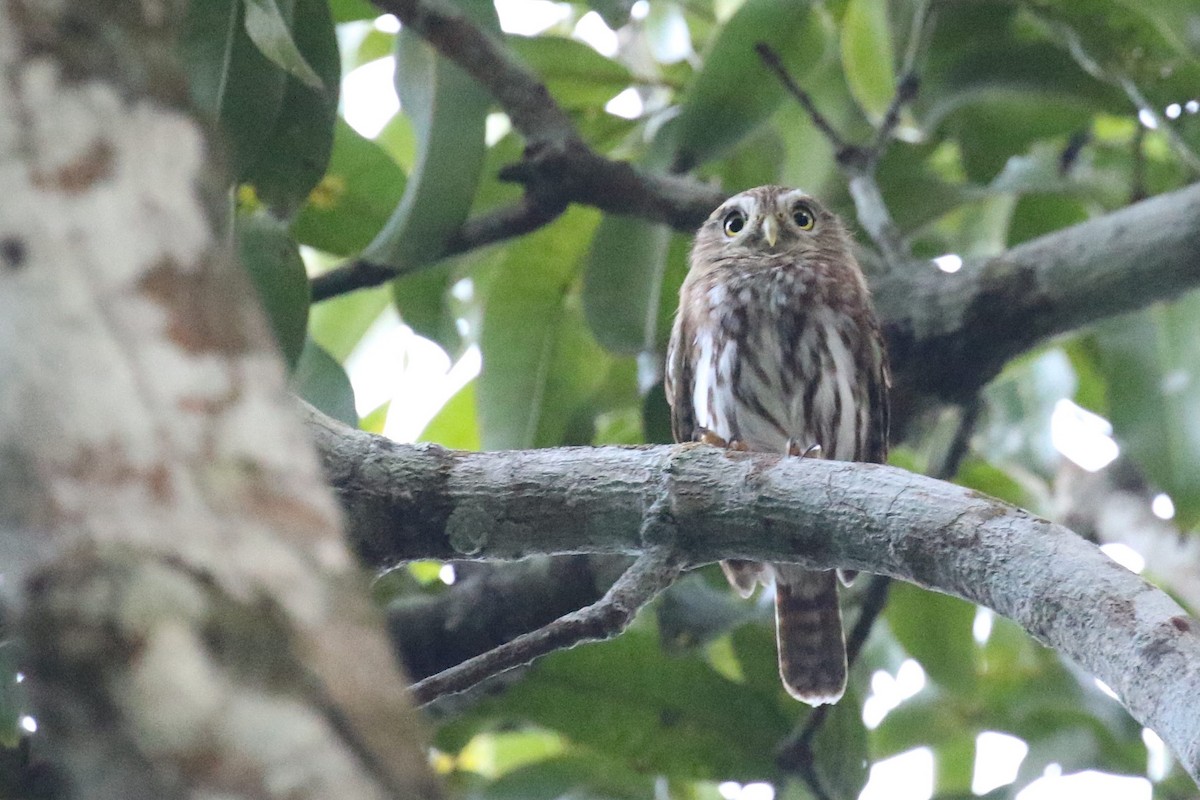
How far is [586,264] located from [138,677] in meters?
3.54

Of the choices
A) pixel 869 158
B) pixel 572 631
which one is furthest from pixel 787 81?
pixel 572 631

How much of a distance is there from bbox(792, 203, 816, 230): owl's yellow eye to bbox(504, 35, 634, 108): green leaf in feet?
2.35

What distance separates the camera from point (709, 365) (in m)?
4.61

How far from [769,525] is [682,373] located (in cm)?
232

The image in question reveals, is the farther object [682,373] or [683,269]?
[683,269]

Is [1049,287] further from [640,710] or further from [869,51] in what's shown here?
[640,710]

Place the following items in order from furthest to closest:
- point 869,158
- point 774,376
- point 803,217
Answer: point 803,217, point 774,376, point 869,158

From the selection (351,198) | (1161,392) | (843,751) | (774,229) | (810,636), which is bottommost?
(843,751)

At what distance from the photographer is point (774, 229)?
4797mm

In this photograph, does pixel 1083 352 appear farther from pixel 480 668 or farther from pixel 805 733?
pixel 480 668

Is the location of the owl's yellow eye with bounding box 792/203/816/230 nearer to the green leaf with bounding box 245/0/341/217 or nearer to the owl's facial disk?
the owl's facial disk

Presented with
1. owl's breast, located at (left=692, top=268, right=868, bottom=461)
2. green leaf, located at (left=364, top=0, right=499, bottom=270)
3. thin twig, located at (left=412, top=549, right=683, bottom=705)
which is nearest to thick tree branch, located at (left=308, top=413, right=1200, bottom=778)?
thin twig, located at (left=412, top=549, right=683, bottom=705)

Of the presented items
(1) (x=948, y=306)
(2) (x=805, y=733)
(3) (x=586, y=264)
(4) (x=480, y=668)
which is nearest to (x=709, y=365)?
(3) (x=586, y=264)

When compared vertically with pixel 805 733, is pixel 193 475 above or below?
above
